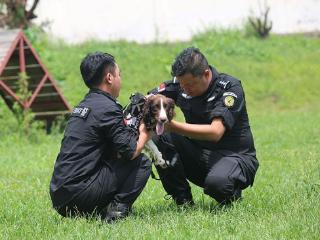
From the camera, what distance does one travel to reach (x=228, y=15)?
21.2 metres

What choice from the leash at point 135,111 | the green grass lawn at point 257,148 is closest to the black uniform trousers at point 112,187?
the green grass lawn at point 257,148

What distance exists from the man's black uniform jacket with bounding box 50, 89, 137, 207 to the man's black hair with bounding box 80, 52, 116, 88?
0.14 meters

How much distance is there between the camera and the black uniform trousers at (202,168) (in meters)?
5.23

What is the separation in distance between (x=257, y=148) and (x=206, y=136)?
4805 mm

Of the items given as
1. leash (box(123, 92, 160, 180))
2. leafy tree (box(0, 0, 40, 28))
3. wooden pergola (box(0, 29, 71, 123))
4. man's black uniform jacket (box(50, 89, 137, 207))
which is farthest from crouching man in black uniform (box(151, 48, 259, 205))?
leafy tree (box(0, 0, 40, 28))

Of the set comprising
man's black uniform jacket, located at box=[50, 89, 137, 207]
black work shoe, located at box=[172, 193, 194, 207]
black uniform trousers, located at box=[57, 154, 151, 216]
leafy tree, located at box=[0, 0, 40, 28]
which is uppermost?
man's black uniform jacket, located at box=[50, 89, 137, 207]

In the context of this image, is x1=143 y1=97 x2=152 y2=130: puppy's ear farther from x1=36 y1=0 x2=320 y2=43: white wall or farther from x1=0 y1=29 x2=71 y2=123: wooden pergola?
x1=36 y1=0 x2=320 y2=43: white wall

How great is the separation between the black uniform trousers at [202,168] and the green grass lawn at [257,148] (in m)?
0.16

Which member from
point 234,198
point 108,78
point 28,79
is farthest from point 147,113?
point 28,79

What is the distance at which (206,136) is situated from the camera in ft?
16.9

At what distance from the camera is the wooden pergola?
1115 centimetres

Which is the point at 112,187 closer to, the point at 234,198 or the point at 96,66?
the point at 96,66

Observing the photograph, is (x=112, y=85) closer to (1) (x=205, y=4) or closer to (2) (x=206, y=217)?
(2) (x=206, y=217)

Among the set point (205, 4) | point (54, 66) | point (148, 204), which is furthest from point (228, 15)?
point (148, 204)
